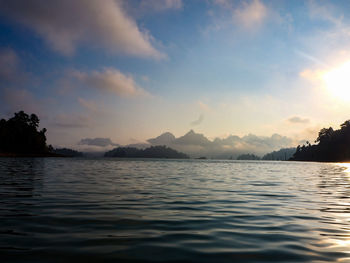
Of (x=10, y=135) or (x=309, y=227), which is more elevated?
(x=10, y=135)

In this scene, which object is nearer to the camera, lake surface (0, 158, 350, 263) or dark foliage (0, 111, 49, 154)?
lake surface (0, 158, 350, 263)

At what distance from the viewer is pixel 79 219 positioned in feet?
33.9

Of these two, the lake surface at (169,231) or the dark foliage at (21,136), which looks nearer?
the lake surface at (169,231)

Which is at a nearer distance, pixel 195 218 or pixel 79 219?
pixel 79 219

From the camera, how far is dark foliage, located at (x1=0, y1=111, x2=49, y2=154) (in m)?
172

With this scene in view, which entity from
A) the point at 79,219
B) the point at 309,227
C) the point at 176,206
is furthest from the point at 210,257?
the point at 176,206

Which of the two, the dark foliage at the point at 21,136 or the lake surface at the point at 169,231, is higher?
the dark foliage at the point at 21,136

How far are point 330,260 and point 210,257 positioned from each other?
2.92m

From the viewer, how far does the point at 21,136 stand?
7067 inches

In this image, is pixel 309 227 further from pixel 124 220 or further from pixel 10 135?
pixel 10 135

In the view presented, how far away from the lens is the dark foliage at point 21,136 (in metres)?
172

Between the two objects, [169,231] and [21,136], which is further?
[21,136]

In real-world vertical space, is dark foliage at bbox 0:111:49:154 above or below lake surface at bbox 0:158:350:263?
above

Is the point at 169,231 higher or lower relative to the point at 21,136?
lower
